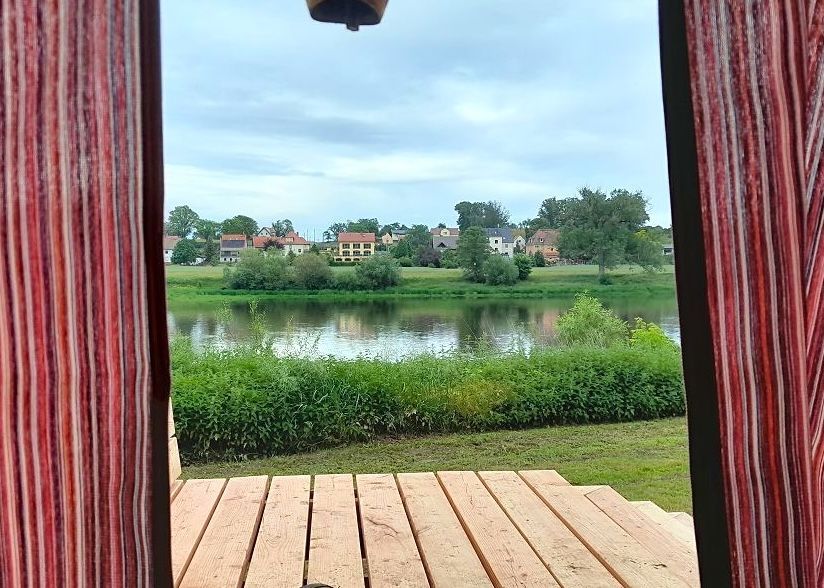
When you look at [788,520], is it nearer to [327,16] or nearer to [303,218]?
[327,16]

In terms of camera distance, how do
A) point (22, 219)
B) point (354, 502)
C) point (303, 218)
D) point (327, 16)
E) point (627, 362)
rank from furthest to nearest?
point (627, 362), point (303, 218), point (354, 502), point (327, 16), point (22, 219)

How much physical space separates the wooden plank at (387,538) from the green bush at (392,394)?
2040 mm

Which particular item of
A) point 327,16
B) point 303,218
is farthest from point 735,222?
point 303,218

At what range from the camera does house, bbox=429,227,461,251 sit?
420cm

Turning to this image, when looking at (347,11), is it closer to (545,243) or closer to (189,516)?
(189,516)

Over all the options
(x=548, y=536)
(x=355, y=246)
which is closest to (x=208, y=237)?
(x=355, y=246)

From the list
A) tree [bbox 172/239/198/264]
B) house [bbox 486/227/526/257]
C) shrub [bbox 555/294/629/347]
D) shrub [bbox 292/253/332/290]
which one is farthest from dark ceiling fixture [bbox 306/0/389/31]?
shrub [bbox 555/294/629/347]

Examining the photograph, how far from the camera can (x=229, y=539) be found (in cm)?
176

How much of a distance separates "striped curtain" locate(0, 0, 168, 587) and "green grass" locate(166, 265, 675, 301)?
10.9 feet

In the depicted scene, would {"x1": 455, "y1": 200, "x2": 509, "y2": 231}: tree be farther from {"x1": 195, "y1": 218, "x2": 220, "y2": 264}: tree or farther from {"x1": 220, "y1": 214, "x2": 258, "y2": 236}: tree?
{"x1": 195, "y1": 218, "x2": 220, "y2": 264}: tree

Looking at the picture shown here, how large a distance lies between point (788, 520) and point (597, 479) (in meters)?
3.63

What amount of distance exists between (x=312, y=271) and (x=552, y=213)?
1.45m

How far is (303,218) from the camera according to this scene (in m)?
4.18

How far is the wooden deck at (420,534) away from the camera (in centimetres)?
154
